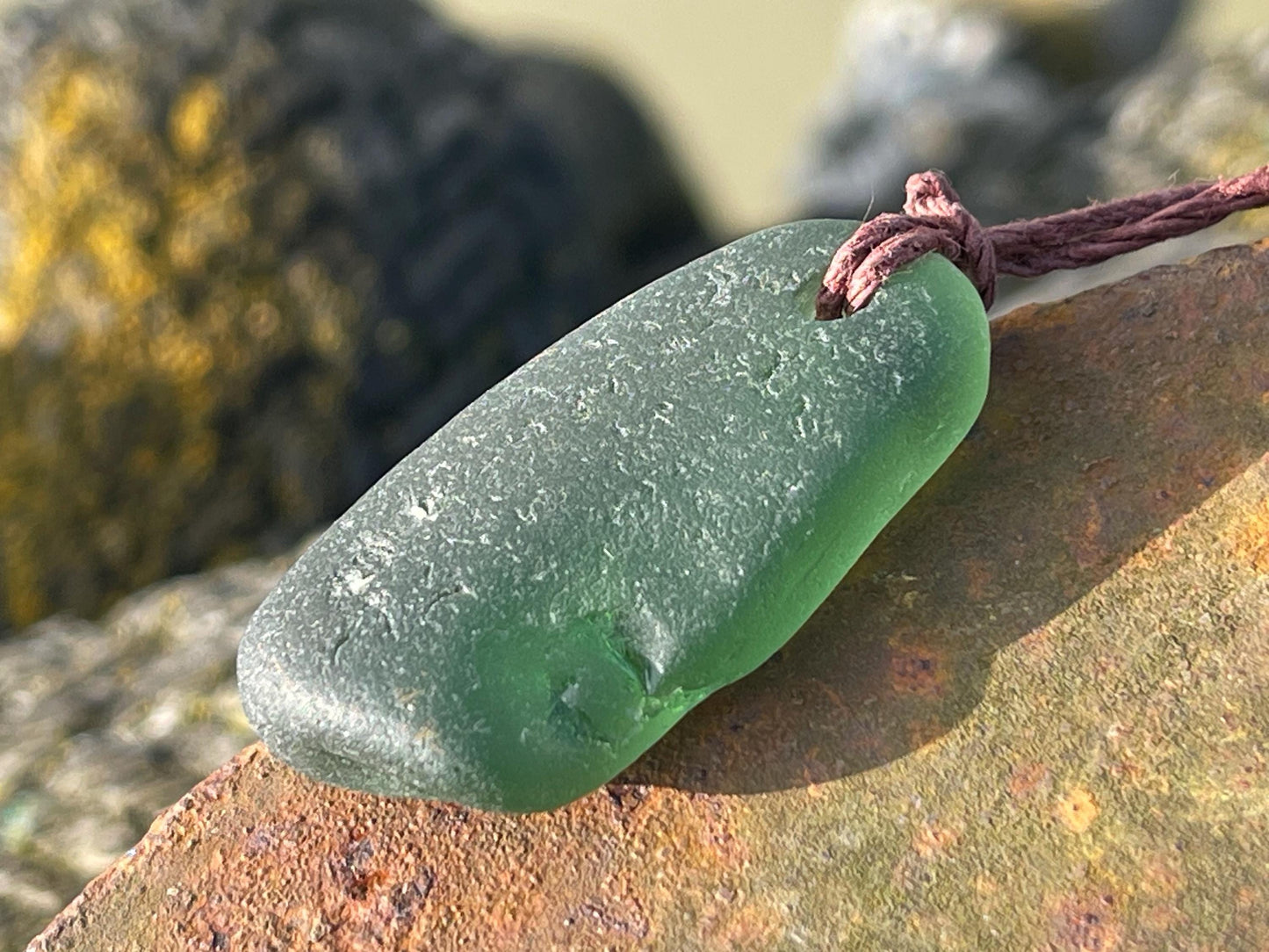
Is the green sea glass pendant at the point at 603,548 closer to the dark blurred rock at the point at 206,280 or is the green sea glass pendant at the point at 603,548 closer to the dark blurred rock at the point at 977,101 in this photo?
the dark blurred rock at the point at 206,280

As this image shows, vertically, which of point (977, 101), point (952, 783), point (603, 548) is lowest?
point (977, 101)

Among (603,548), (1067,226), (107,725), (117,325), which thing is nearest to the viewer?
(603,548)

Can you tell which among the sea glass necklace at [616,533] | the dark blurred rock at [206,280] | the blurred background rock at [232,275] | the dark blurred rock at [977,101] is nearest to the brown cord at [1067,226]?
the sea glass necklace at [616,533]

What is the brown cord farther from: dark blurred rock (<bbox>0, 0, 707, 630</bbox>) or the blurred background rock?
dark blurred rock (<bbox>0, 0, 707, 630</bbox>)

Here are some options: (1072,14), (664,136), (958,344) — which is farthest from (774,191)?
(958,344)

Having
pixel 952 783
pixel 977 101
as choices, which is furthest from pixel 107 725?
pixel 977 101

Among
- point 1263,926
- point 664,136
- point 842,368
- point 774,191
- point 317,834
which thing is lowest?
point 774,191

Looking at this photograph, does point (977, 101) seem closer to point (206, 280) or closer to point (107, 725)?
point (206, 280)

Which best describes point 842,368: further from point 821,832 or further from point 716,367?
point 821,832
